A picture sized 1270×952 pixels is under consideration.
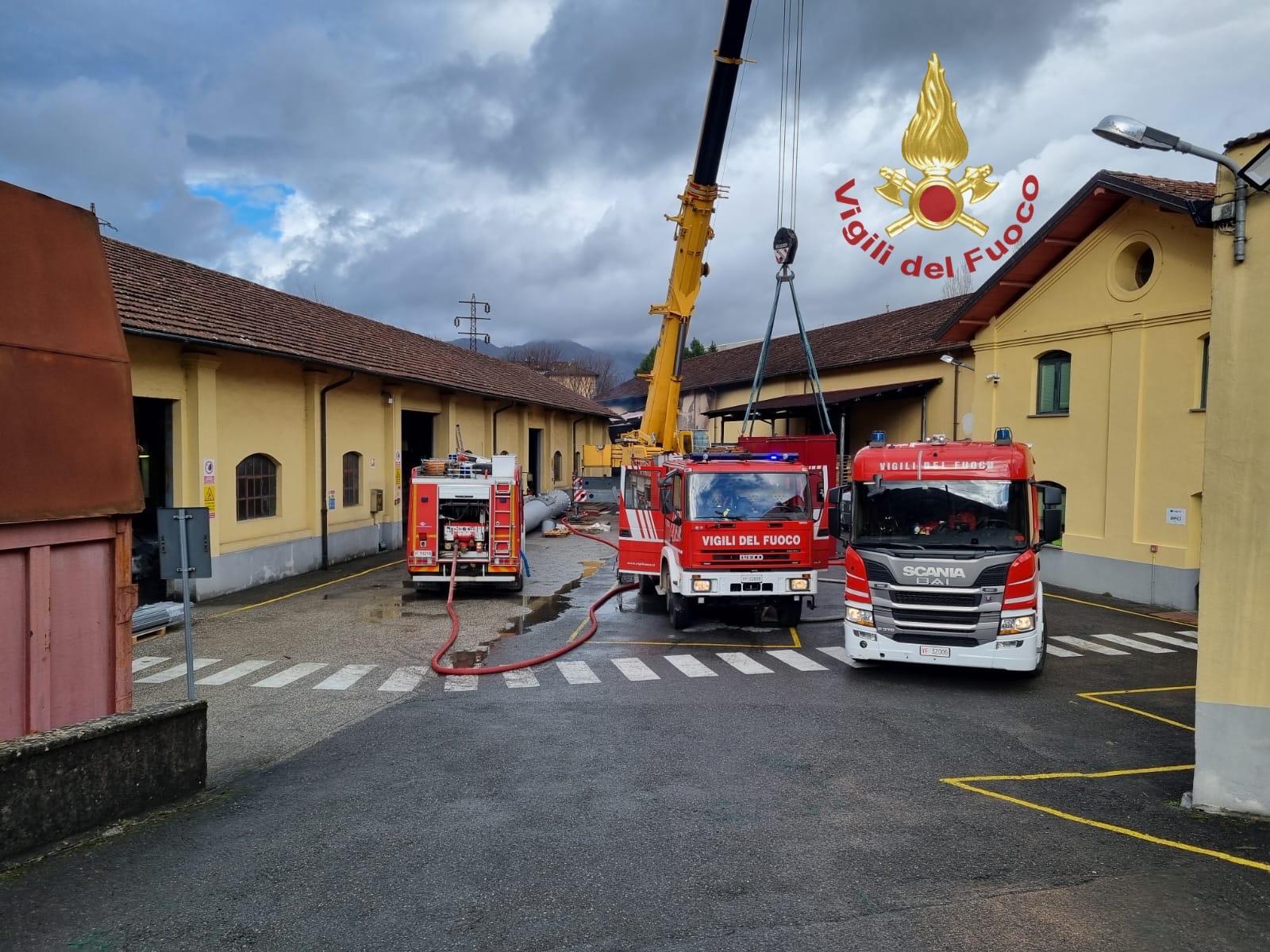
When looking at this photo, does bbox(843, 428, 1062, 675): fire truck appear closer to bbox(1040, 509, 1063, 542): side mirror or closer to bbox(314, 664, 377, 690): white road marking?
bbox(1040, 509, 1063, 542): side mirror

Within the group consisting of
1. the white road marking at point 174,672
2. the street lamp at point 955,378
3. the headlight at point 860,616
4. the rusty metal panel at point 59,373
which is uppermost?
the street lamp at point 955,378

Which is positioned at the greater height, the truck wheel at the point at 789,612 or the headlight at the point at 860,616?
the headlight at the point at 860,616

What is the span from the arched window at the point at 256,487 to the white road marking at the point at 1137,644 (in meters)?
16.7

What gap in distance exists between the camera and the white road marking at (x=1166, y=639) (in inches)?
510

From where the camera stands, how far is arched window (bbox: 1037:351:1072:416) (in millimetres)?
18828

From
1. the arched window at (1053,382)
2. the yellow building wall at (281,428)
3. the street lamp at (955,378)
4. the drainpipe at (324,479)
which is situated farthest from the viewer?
the street lamp at (955,378)

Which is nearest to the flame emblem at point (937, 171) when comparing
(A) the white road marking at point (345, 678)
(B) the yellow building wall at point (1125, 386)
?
(B) the yellow building wall at point (1125, 386)

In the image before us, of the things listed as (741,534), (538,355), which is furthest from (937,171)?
(538,355)

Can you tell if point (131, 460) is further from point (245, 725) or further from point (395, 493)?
point (395, 493)

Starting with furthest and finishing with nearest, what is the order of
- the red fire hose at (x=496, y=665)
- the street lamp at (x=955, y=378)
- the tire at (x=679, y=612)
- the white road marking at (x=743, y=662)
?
the street lamp at (x=955, y=378) < the tire at (x=679, y=612) < the white road marking at (x=743, y=662) < the red fire hose at (x=496, y=665)

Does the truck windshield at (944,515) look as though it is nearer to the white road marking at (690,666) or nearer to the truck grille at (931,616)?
the truck grille at (931,616)

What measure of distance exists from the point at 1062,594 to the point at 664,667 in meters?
11.0

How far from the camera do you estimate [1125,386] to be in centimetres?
1714

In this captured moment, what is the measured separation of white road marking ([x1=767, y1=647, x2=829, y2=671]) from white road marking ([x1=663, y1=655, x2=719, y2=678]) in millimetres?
1181
